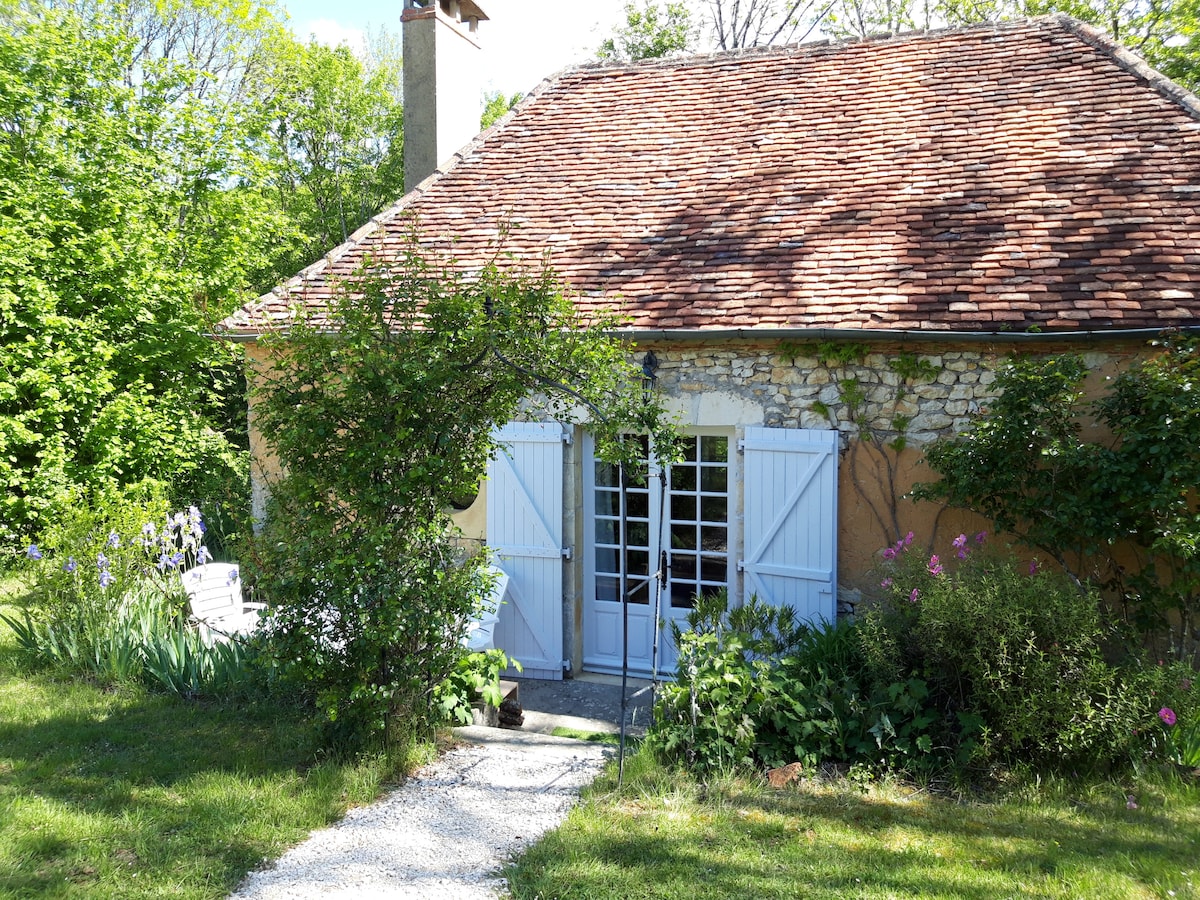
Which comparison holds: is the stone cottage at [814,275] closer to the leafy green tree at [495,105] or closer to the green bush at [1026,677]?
the green bush at [1026,677]

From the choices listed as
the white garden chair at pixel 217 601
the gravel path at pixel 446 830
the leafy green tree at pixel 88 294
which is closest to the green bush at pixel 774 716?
the gravel path at pixel 446 830

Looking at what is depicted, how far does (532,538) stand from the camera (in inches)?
277

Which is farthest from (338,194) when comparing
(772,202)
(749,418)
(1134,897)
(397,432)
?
(1134,897)

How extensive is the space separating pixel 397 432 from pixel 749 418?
3100 millimetres

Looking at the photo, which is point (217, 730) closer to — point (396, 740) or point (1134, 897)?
point (396, 740)

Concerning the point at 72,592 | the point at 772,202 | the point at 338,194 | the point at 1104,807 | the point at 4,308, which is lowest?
the point at 1104,807

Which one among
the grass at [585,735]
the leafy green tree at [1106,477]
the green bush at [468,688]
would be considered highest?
the leafy green tree at [1106,477]

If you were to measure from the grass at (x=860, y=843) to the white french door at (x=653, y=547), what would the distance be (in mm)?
2487

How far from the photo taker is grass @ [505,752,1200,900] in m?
3.45

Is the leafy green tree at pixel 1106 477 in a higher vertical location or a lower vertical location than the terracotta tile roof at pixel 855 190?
lower

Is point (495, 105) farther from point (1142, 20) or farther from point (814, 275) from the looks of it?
point (814, 275)

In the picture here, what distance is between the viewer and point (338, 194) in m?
19.0

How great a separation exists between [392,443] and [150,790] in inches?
82.5

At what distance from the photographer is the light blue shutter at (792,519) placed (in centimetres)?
620
